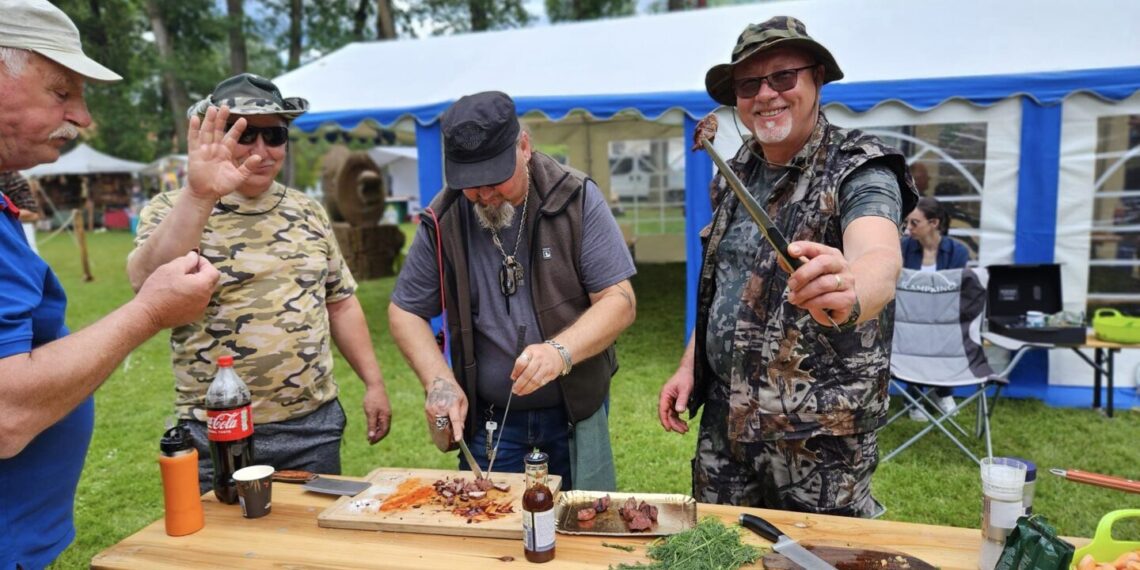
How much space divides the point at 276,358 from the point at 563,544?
1.31m

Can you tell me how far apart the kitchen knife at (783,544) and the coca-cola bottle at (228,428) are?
147 cm

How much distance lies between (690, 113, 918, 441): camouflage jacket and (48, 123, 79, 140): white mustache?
1873mm

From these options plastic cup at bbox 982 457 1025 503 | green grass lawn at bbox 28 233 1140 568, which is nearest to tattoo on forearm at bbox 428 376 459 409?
plastic cup at bbox 982 457 1025 503

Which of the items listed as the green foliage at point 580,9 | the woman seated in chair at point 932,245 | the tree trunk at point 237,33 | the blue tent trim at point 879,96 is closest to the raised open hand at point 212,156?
the blue tent trim at point 879,96

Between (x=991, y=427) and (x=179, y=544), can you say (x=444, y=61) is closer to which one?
(x=991, y=427)

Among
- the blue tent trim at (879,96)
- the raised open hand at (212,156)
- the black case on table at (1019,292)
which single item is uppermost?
the blue tent trim at (879,96)

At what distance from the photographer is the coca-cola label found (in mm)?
2053

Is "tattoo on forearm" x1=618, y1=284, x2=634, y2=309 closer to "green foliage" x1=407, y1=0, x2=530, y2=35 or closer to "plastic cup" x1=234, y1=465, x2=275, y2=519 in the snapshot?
"plastic cup" x1=234, y1=465, x2=275, y2=519

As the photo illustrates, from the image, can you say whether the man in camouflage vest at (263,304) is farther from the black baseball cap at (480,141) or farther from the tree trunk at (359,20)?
the tree trunk at (359,20)

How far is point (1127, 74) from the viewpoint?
5363 mm

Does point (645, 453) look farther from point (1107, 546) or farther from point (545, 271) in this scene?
point (1107, 546)

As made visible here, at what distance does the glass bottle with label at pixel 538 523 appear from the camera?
5.52 feet

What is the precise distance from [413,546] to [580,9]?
25982mm

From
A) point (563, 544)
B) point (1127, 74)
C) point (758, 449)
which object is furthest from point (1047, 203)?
point (563, 544)
